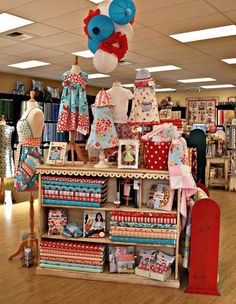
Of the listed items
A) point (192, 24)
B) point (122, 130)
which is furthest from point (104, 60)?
point (192, 24)

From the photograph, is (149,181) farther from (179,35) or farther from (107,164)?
(179,35)

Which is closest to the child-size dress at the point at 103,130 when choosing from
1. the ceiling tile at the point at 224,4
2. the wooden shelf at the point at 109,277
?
the wooden shelf at the point at 109,277

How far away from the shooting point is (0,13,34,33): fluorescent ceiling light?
4.18 m

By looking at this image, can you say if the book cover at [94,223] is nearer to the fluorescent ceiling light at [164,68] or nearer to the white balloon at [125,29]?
the white balloon at [125,29]

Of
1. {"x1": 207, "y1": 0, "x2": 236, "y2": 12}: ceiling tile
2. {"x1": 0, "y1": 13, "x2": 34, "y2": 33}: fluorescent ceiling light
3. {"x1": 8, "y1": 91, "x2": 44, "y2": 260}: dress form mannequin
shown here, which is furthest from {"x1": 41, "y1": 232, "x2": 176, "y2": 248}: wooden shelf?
{"x1": 0, "y1": 13, "x2": 34, "y2": 33}: fluorescent ceiling light

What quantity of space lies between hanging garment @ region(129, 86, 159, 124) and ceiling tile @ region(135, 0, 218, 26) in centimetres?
110

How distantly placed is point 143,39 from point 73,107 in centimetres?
215

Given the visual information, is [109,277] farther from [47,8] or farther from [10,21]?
[10,21]

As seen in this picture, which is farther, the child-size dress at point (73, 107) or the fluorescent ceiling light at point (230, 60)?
the fluorescent ceiling light at point (230, 60)

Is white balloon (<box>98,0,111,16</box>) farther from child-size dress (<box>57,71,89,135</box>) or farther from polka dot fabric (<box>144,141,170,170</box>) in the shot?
polka dot fabric (<box>144,141,170,170</box>)

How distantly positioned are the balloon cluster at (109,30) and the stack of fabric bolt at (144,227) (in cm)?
134

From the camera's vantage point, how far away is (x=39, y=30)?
467 centimetres

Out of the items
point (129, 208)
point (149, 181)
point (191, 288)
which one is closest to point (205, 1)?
point (149, 181)

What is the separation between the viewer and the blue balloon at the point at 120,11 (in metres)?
2.95
